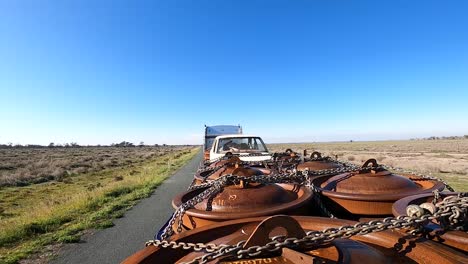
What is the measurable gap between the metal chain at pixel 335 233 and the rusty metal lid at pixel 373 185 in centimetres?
114

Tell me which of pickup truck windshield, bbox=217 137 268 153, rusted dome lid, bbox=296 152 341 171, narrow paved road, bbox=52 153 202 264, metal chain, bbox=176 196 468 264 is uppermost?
pickup truck windshield, bbox=217 137 268 153

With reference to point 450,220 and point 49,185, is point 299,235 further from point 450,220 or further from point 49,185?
point 49,185

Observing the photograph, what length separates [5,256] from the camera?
22.5 feet

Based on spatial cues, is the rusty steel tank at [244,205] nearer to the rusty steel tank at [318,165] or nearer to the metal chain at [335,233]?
the metal chain at [335,233]

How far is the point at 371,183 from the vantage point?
11.5 ft

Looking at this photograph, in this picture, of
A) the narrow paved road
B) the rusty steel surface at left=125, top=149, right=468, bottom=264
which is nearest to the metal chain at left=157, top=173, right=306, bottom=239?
the rusty steel surface at left=125, top=149, right=468, bottom=264

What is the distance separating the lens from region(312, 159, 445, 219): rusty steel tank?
320cm

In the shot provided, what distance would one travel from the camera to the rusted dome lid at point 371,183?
3.44 meters

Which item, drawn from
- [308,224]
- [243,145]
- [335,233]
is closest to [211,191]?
[308,224]

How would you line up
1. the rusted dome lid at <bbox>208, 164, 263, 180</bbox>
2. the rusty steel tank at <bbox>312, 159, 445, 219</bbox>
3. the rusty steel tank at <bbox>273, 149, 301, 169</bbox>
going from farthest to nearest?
the rusty steel tank at <bbox>273, 149, 301, 169</bbox> < the rusted dome lid at <bbox>208, 164, 263, 180</bbox> < the rusty steel tank at <bbox>312, 159, 445, 219</bbox>

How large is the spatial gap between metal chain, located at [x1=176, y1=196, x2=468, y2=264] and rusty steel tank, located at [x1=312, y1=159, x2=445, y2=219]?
113 centimetres

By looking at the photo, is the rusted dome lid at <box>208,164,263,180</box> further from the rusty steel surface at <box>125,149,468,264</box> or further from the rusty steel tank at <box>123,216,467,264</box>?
the rusty steel tank at <box>123,216,467,264</box>

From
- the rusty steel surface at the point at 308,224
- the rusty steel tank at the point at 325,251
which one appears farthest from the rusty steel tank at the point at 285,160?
the rusty steel tank at the point at 325,251

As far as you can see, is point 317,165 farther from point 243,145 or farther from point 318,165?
point 243,145
